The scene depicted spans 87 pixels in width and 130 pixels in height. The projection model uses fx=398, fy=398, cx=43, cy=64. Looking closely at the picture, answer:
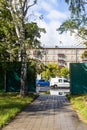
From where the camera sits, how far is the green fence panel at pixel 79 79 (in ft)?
98.7

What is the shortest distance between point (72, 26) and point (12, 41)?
448cm

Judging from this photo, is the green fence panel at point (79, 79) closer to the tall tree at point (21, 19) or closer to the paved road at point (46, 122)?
the tall tree at point (21, 19)

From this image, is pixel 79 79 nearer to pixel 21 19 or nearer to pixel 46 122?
pixel 21 19

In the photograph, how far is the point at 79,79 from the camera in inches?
1188

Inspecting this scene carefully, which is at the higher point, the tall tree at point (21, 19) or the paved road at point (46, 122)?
the tall tree at point (21, 19)

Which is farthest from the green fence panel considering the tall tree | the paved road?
the paved road

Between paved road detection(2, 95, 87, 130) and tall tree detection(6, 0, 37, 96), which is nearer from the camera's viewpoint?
paved road detection(2, 95, 87, 130)

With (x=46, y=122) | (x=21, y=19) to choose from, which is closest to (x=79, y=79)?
(x=21, y=19)

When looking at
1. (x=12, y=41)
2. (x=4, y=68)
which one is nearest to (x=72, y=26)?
(x=12, y=41)

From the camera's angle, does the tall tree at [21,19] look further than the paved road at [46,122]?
Yes

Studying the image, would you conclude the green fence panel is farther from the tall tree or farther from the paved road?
the paved road

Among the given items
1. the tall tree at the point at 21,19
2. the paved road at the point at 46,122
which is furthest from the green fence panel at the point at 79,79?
the paved road at the point at 46,122

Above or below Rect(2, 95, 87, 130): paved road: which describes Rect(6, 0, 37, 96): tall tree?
above

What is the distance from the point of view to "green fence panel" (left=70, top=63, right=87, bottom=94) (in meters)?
30.1
